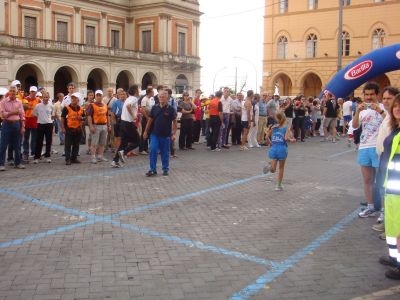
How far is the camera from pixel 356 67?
67.5ft

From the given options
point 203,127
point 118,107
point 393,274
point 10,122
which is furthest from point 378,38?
point 393,274

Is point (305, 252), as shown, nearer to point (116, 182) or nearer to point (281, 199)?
point (281, 199)

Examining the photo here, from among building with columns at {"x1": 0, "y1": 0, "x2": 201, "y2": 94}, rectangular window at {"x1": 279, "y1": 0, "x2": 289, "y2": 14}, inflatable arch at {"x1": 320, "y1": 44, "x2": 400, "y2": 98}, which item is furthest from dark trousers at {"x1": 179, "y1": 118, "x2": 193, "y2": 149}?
rectangular window at {"x1": 279, "y1": 0, "x2": 289, "y2": 14}

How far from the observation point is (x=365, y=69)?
20203 millimetres

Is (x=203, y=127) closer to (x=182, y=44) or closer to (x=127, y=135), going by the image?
(x=127, y=135)

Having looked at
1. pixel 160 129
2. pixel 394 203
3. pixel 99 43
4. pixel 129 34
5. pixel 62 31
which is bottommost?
pixel 394 203

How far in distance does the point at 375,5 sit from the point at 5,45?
111 ft

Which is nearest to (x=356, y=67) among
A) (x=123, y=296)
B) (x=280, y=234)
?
(x=280, y=234)

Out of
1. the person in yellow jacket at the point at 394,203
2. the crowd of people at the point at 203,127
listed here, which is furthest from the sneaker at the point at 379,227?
the person in yellow jacket at the point at 394,203

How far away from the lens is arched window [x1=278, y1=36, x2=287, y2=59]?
5397 centimetres

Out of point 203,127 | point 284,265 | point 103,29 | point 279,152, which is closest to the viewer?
point 284,265

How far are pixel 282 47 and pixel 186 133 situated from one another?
40433 millimetres

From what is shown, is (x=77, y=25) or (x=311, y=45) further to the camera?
(x=311, y=45)

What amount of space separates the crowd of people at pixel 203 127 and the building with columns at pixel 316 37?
92.9 feet
